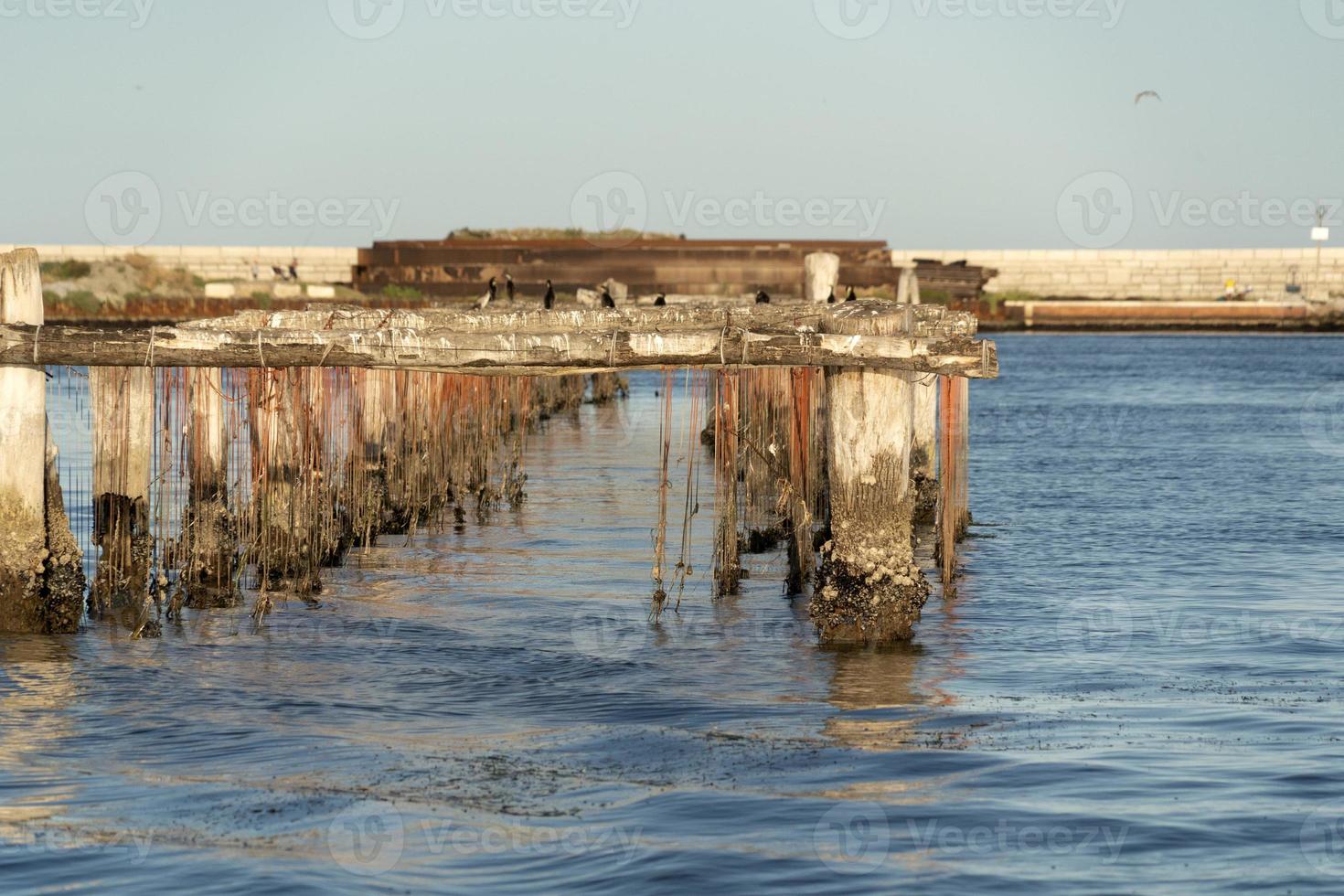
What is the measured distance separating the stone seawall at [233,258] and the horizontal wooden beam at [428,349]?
65630 millimetres

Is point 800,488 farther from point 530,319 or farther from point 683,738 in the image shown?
point 683,738

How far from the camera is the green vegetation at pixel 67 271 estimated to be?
71.4m

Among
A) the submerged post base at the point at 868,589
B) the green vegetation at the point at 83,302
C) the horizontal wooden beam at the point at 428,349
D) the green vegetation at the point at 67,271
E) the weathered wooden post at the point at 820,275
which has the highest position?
the green vegetation at the point at 67,271

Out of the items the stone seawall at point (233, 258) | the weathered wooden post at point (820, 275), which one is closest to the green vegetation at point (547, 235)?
the stone seawall at point (233, 258)

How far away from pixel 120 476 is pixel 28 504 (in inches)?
48.9

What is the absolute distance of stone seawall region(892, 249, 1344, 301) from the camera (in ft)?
298

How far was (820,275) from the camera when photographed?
750 inches

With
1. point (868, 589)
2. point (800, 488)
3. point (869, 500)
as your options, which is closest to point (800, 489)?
point (800, 488)

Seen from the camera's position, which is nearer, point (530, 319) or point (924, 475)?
point (530, 319)

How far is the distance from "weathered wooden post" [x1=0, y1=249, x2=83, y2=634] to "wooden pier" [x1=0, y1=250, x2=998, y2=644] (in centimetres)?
1

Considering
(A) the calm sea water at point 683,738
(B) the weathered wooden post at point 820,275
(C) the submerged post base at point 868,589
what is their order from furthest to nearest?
(B) the weathered wooden post at point 820,275
(C) the submerged post base at point 868,589
(A) the calm sea water at point 683,738

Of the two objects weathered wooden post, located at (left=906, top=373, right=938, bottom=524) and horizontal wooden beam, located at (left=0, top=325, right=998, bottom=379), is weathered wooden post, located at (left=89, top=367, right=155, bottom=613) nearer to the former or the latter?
horizontal wooden beam, located at (left=0, top=325, right=998, bottom=379)

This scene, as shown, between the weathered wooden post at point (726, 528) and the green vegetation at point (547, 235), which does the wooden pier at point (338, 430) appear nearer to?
the weathered wooden post at point (726, 528)

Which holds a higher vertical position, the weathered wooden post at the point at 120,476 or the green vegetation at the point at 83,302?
the green vegetation at the point at 83,302
